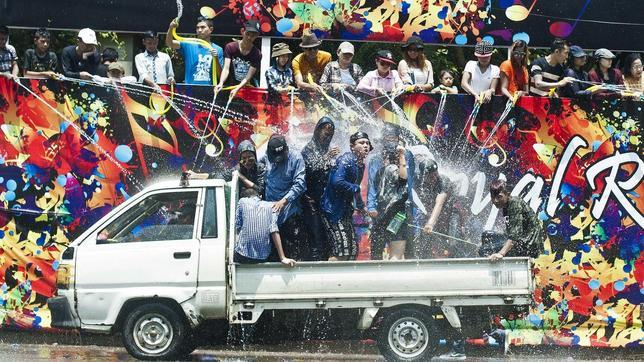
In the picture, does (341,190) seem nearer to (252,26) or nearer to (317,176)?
(317,176)

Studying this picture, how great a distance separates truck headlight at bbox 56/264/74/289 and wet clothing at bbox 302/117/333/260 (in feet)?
8.46

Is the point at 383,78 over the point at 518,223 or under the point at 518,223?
over

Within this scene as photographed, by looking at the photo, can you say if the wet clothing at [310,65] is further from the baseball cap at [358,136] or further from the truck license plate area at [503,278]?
the truck license plate area at [503,278]

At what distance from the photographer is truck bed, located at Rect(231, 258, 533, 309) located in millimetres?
11531

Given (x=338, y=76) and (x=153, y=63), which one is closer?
(x=338, y=76)

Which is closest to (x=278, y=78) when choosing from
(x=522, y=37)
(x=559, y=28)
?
(x=522, y=37)

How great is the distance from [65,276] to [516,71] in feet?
19.4

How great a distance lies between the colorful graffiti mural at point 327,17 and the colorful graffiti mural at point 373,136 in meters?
1.51

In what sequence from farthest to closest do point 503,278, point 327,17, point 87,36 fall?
point 327,17 < point 87,36 < point 503,278

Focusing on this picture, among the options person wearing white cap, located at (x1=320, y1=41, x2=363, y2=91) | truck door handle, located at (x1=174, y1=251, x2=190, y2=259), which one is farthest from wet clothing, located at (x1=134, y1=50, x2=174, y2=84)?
truck door handle, located at (x1=174, y1=251, x2=190, y2=259)

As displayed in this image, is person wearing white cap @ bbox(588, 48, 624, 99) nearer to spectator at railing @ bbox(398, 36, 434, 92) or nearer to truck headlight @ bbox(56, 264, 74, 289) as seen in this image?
spectator at railing @ bbox(398, 36, 434, 92)

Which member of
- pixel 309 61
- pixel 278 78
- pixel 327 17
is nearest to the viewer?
pixel 278 78

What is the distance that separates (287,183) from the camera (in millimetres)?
12367

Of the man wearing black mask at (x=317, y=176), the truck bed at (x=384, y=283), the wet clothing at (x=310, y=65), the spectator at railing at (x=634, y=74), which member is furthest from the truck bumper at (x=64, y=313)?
the spectator at railing at (x=634, y=74)
